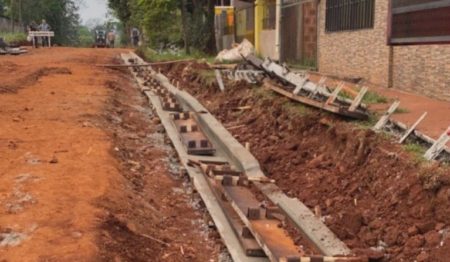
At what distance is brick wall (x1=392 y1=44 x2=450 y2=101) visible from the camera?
423 inches

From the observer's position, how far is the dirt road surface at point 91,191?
511 cm

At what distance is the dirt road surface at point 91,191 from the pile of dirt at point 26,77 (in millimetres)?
2554

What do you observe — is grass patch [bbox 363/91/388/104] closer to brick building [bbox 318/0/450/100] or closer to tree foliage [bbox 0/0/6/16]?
brick building [bbox 318/0/450/100]

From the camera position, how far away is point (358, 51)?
50.3 feet

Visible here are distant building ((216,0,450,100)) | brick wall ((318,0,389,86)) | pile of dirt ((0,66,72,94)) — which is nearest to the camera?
distant building ((216,0,450,100))

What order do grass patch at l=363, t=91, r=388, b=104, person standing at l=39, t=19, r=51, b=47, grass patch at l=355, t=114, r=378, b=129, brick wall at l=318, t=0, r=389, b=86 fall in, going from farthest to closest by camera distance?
person standing at l=39, t=19, r=51, b=47 < brick wall at l=318, t=0, r=389, b=86 < grass patch at l=363, t=91, r=388, b=104 < grass patch at l=355, t=114, r=378, b=129

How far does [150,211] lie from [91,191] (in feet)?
2.29

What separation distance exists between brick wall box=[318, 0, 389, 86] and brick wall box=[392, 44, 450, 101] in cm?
60

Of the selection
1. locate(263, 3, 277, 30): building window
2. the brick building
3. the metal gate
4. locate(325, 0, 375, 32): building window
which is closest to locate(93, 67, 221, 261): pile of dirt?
the brick building

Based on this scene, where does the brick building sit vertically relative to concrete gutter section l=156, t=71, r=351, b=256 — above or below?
above

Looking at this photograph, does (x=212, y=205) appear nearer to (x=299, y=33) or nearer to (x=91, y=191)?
(x=91, y=191)

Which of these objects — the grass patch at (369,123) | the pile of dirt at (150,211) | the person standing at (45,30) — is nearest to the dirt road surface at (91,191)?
the pile of dirt at (150,211)

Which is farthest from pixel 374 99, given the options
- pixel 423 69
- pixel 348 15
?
pixel 348 15

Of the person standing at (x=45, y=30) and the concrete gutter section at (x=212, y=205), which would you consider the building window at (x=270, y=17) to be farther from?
the person standing at (x=45, y=30)
